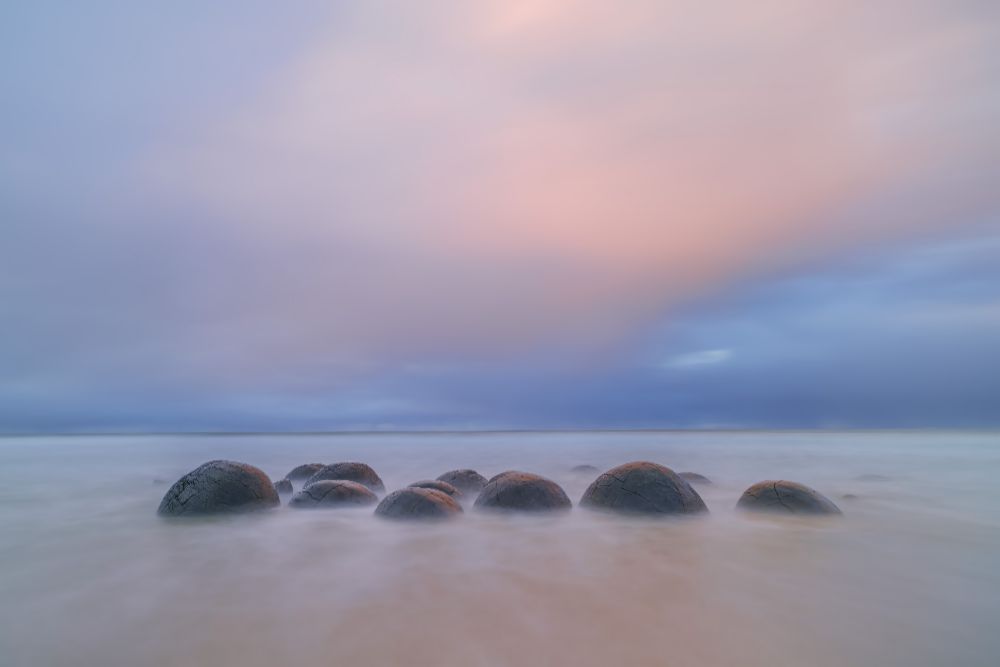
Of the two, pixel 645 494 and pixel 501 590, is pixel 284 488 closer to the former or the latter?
pixel 645 494

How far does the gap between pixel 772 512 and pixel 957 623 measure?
14.9 ft

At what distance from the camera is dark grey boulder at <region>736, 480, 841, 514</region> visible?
8.97 metres

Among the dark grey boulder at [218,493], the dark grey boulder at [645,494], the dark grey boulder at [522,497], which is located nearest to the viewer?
the dark grey boulder at [645,494]

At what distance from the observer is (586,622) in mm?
4305

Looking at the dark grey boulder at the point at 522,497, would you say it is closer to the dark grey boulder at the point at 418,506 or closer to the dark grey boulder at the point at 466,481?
the dark grey boulder at the point at 418,506

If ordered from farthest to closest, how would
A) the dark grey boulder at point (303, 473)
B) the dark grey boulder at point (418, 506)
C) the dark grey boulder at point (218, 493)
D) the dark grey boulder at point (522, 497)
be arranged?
the dark grey boulder at point (303, 473)
the dark grey boulder at point (522, 497)
the dark grey boulder at point (218, 493)
the dark grey boulder at point (418, 506)

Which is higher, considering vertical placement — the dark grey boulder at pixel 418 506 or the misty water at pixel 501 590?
the dark grey boulder at pixel 418 506

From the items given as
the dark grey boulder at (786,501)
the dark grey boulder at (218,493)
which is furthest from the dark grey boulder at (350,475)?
the dark grey boulder at (786,501)

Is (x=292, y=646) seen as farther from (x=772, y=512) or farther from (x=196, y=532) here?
(x=772, y=512)

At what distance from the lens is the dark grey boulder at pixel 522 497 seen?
9.12 m

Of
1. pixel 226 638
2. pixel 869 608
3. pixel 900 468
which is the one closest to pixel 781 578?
pixel 869 608

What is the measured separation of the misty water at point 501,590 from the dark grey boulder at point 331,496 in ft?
1.11

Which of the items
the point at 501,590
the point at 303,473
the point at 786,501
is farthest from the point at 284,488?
the point at 786,501

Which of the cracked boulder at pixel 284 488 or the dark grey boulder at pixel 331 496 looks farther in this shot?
the cracked boulder at pixel 284 488
